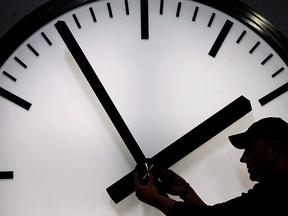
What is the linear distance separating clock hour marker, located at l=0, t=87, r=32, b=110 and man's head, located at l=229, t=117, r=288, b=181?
26.4 inches

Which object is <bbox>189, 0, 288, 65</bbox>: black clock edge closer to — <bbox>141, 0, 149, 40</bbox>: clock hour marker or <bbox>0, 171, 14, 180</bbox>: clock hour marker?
<bbox>141, 0, 149, 40</bbox>: clock hour marker

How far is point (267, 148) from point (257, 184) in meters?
0.11

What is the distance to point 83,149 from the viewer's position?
0.93 meters

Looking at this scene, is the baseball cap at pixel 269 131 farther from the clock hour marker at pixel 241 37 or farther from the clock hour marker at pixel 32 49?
the clock hour marker at pixel 32 49

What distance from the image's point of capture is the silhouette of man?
0.59m

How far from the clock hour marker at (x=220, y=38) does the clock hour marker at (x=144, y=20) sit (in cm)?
23

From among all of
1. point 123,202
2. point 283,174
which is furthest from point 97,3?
point 283,174

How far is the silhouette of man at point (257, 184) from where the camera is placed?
0.59m

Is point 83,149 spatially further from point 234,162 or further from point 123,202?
point 234,162

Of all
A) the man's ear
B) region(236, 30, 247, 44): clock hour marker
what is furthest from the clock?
the man's ear

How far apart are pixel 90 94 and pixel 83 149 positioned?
177 mm

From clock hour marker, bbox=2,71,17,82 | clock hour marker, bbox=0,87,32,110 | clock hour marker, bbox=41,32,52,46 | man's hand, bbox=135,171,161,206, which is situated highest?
clock hour marker, bbox=41,32,52,46

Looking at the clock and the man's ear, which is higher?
the clock

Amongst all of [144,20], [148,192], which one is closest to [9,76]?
[144,20]
